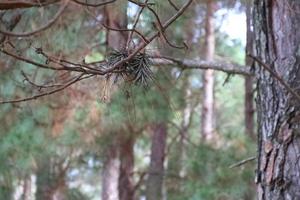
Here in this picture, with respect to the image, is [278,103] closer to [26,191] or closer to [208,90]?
[208,90]

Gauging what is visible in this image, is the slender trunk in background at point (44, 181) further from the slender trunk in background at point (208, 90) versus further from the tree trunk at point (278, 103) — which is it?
the tree trunk at point (278, 103)

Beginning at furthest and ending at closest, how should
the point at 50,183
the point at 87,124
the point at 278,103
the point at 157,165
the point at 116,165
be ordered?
the point at 50,183 → the point at 157,165 → the point at 116,165 → the point at 87,124 → the point at 278,103

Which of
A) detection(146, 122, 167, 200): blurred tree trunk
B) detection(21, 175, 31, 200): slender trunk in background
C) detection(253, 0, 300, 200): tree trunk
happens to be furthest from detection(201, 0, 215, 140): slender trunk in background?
detection(253, 0, 300, 200): tree trunk

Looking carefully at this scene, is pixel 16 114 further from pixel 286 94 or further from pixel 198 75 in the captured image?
pixel 198 75

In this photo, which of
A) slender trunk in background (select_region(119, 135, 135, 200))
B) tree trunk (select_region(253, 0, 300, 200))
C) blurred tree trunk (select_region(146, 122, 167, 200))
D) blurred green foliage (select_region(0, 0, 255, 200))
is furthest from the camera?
blurred tree trunk (select_region(146, 122, 167, 200))

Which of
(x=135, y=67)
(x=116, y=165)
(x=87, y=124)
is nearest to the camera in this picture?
(x=135, y=67)

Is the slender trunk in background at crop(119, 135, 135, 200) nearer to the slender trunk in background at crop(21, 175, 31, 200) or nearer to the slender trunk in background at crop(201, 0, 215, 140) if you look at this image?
the slender trunk in background at crop(201, 0, 215, 140)

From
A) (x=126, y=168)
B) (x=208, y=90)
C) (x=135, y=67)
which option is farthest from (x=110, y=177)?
(x=135, y=67)
